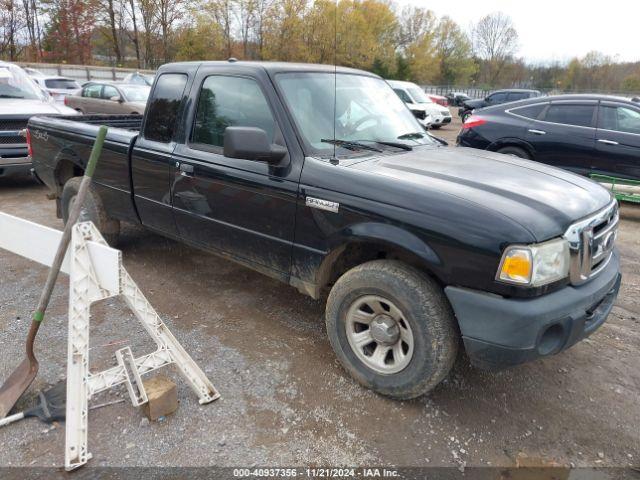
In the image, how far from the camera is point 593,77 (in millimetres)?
52688

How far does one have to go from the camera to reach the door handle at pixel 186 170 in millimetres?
3746

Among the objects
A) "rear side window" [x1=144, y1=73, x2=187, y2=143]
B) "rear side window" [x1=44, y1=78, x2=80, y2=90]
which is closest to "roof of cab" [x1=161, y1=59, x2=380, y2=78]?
"rear side window" [x1=144, y1=73, x2=187, y2=143]

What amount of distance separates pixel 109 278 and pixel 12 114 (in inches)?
252

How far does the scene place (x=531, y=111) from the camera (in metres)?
8.14

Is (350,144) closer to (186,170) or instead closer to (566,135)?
(186,170)

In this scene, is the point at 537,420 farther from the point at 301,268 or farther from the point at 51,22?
the point at 51,22

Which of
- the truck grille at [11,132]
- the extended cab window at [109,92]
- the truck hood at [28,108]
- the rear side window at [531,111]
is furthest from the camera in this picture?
the extended cab window at [109,92]

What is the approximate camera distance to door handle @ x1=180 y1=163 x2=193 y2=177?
375cm

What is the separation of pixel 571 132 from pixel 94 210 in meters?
6.92

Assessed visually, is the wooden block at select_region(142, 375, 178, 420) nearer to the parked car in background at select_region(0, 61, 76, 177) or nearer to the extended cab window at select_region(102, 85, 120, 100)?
the parked car in background at select_region(0, 61, 76, 177)

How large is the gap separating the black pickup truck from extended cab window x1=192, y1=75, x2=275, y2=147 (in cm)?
1

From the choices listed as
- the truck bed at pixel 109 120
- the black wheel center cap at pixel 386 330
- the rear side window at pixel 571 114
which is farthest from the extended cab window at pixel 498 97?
the black wheel center cap at pixel 386 330

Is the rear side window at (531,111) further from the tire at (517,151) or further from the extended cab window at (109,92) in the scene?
the extended cab window at (109,92)

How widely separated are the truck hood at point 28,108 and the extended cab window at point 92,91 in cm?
598
